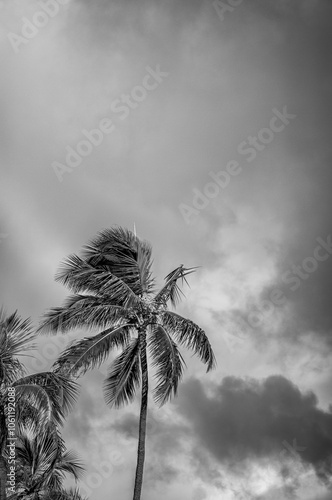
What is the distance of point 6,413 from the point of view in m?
22.6

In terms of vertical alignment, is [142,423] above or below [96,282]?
below

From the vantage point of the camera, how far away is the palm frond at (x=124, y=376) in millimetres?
24234

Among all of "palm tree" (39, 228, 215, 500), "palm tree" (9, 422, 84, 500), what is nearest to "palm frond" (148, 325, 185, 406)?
"palm tree" (39, 228, 215, 500)

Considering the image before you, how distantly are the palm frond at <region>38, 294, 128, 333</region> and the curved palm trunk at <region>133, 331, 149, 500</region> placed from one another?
145cm

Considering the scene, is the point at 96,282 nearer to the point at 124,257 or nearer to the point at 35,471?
the point at 124,257

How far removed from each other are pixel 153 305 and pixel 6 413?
25.7 feet

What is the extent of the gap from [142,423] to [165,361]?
2.80 meters

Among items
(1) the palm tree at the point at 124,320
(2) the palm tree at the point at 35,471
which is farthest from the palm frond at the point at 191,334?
(2) the palm tree at the point at 35,471

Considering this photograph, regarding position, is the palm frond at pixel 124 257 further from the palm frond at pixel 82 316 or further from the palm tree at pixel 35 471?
the palm tree at pixel 35 471

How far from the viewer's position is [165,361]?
24.1 m

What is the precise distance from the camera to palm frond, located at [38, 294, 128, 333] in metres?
24.7

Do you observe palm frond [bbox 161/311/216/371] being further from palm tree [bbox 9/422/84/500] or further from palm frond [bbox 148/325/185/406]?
palm tree [bbox 9/422/84/500]

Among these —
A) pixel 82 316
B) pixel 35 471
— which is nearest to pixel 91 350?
pixel 82 316

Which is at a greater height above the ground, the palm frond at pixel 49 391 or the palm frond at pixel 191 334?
the palm frond at pixel 191 334
